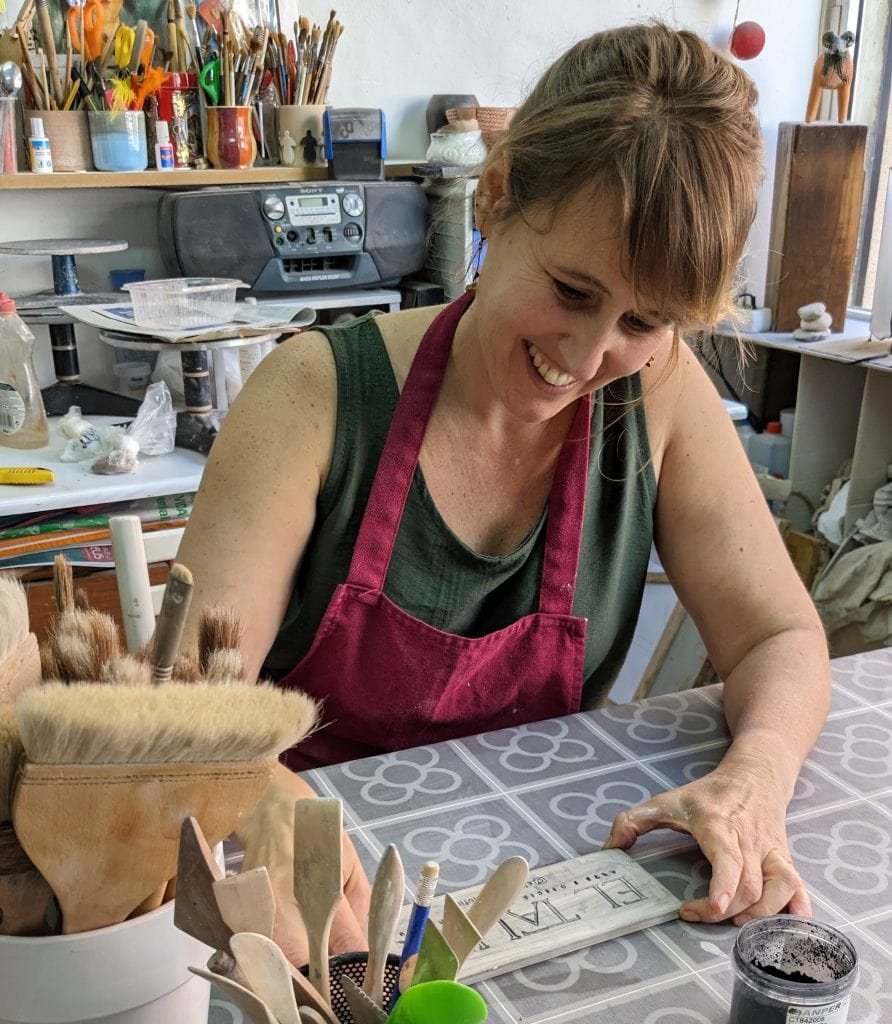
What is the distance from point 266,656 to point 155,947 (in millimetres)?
662

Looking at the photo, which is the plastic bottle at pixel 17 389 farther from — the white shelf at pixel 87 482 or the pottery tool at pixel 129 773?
the pottery tool at pixel 129 773

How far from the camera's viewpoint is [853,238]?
258 centimetres

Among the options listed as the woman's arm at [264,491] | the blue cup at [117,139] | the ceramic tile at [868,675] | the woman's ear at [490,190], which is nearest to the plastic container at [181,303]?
the blue cup at [117,139]

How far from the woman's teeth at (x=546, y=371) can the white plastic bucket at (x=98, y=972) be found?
0.64 metres

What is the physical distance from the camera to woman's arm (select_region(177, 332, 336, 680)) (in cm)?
100

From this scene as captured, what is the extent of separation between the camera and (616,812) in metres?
0.89

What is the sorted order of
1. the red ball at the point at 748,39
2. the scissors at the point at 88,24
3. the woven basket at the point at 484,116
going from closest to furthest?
1. the scissors at the point at 88,24
2. the woven basket at the point at 484,116
3. the red ball at the point at 748,39

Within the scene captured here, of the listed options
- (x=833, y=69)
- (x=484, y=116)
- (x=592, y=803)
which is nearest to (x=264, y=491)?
(x=592, y=803)

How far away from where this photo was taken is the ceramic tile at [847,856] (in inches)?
30.7

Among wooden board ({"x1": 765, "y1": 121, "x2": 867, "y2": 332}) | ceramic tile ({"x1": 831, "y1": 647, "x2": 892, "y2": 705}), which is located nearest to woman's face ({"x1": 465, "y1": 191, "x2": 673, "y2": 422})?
ceramic tile ({"x1": 831, "y1": 647, "x2": 892, "y2": 705})

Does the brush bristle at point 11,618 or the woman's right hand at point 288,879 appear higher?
the brush bristle at point 11,618

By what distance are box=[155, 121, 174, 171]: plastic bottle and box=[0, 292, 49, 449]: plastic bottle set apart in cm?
49

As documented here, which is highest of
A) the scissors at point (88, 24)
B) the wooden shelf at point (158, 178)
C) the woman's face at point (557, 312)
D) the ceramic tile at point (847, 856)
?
the scissors at point (88, 24)

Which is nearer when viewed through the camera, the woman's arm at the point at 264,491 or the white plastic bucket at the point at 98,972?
the white plastic bucket at the point at 98,972
